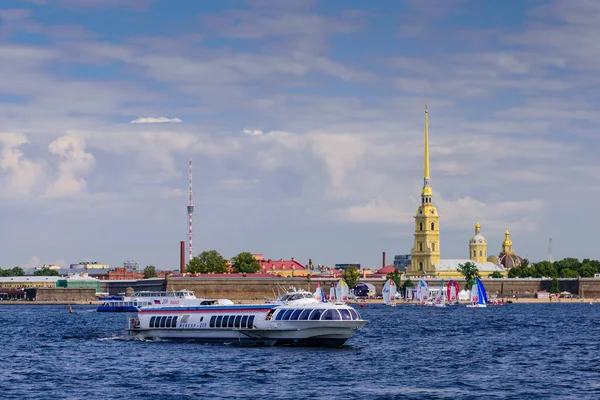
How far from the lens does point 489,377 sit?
165ft

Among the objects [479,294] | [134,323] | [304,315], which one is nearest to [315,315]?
[304,315]

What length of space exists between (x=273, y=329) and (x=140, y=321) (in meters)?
12.7

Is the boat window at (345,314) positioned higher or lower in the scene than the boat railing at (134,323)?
higher

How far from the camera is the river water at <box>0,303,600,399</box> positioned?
1777 inches

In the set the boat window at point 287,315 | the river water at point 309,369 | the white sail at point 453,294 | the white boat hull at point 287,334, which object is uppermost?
the white sail at point 453,294

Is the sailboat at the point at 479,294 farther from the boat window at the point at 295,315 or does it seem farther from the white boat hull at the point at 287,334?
the boat window at the point at 295,315

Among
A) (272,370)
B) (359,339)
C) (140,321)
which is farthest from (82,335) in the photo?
(272,370)

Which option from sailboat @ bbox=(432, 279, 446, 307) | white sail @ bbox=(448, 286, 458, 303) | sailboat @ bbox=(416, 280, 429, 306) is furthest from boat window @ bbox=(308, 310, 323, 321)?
white sail @ bbox=(448, 286, 458, 303)

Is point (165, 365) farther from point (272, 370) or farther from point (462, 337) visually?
point (462, 337)

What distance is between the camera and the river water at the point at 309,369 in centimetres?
4512

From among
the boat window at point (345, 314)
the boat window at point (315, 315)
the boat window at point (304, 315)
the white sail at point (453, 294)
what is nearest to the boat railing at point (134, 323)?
the boat window at point (304, 315)

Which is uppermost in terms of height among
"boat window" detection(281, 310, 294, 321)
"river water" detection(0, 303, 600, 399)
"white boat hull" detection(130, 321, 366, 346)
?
"boat window" detection(281, 310, 294, 321)

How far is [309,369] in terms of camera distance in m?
51.6

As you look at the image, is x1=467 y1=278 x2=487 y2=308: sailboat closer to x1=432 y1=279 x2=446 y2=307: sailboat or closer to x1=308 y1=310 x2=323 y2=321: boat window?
x1=432 y1=279 x2=446 y2=307: sailboat
